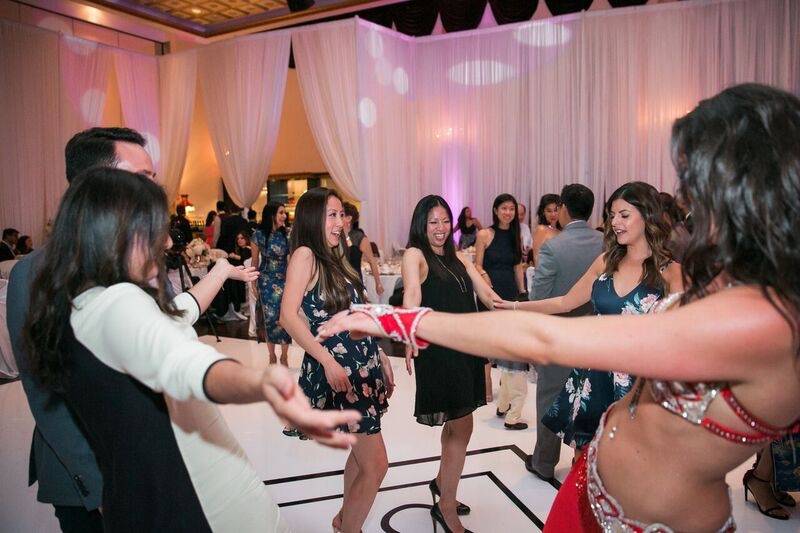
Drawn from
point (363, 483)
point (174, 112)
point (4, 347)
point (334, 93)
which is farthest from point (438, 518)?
point (174, 112)

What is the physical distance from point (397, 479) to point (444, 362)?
1059 mm

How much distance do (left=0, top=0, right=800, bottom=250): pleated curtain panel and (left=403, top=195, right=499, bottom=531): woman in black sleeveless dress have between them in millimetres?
A: 6284

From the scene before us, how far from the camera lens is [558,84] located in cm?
941

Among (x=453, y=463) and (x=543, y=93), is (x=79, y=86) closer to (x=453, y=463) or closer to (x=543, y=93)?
(x=543, y=93)

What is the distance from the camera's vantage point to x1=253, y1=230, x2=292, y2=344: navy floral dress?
5773 mm

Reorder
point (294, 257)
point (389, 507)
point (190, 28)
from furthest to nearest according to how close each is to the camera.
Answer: point (190, 28) → point (389, 507) → point (294, 257)

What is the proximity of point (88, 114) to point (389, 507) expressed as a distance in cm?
959

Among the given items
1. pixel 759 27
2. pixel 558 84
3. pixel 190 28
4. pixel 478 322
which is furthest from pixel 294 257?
pixel 190 28

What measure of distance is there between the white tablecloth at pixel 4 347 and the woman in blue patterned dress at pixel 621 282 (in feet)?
16.5

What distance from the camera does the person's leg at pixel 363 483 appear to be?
2.50 m

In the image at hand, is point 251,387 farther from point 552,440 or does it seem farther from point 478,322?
point 552,440

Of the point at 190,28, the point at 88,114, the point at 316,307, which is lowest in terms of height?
the point at 316,307

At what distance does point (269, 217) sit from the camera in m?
6.03

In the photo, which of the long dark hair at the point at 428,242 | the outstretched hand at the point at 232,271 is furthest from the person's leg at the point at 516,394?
the outstretched hand at the point at 232,271
